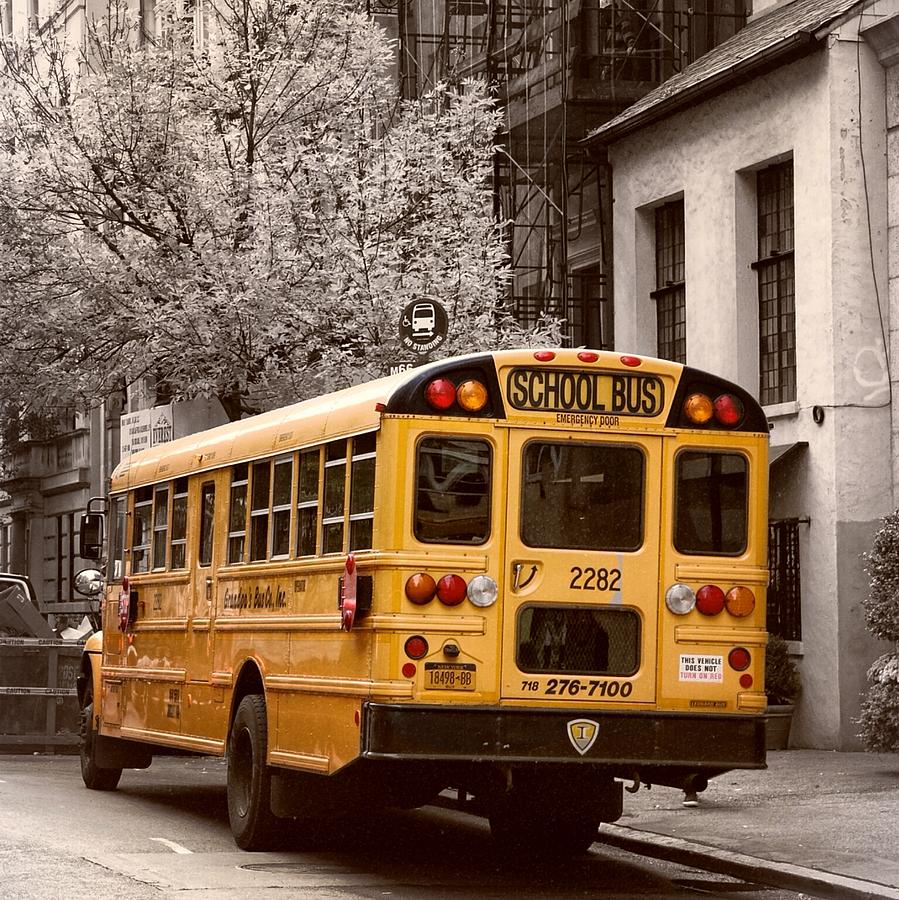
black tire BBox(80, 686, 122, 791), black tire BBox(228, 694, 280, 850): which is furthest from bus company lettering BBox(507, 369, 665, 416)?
black tire BBox(80, 686, 122, 791)

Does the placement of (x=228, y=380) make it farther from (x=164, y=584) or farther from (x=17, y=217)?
(x=164, y=584)

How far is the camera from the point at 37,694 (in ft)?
70.7

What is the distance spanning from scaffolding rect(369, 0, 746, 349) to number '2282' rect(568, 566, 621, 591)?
1367 cm

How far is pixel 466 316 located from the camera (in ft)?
76.8

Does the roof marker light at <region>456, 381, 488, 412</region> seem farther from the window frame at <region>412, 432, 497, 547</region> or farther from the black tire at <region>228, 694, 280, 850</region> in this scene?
the black tire at <region>228, 694, 280, 850</region>

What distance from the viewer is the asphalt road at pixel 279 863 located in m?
11.1

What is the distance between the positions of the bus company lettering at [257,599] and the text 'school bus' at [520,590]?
0.53ft

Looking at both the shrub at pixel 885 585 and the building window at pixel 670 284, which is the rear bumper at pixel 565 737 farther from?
the building window at pixel 670 284

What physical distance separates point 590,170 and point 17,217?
7079 millimetres

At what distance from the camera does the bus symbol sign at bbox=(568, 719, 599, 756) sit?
37.9 ft

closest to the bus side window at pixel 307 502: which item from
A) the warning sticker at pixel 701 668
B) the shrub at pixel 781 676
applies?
the warning sticker at pixel 701 668

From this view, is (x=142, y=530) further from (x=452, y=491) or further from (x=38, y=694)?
(x=452, y=491)

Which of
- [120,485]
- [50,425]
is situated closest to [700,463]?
[120,485]

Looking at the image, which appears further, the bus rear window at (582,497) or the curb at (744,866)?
the bus rear window at (582,497)
